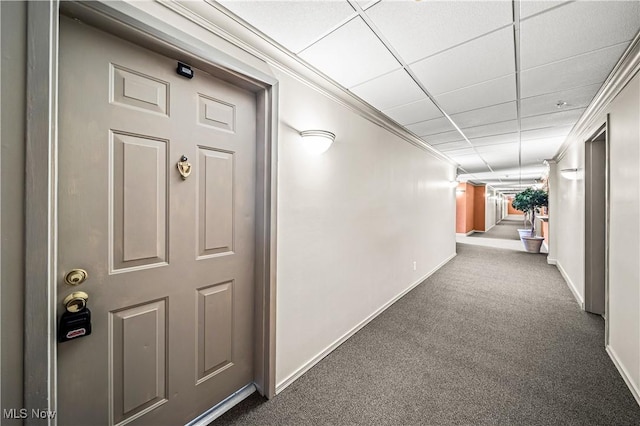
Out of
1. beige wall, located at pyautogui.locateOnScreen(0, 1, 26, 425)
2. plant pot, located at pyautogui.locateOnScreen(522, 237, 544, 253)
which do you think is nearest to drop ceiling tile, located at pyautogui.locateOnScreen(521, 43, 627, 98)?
beige wall, located at pyautogui.locateOnScreen(0, 1, 26, 425)

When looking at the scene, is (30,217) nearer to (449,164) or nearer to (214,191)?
(214,191)

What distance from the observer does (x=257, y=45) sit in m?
1.61

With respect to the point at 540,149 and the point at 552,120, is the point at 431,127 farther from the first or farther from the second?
the point at 540,149

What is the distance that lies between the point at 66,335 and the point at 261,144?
4.61ft

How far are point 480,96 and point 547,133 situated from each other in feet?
7.35

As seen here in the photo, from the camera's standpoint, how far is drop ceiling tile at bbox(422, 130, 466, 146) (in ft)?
12.5

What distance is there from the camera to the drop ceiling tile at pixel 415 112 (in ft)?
8.77

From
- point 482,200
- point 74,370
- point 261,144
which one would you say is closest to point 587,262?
point 261,144

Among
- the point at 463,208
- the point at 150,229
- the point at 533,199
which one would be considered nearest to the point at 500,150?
the point at 533,199

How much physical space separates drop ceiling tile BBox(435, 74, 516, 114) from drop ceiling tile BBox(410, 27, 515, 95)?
0.12m

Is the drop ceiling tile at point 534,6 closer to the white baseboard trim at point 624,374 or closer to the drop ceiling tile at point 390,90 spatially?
the drop ceiling tile at point 390,90

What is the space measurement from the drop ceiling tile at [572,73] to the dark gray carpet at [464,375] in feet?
8.08

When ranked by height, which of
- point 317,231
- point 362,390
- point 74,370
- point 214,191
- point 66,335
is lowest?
point 362,390

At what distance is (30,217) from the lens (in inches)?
35.7
